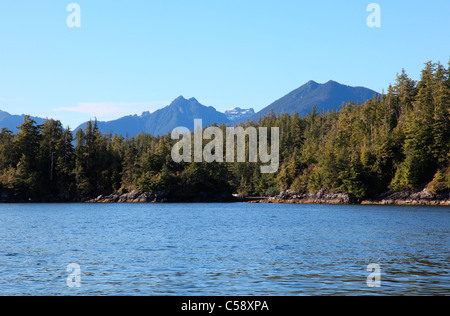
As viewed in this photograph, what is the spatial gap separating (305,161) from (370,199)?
128 feet

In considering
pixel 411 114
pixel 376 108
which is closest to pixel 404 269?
pixel 411 114

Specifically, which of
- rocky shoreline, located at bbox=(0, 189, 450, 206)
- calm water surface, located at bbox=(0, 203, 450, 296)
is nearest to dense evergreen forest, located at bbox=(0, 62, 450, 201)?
rocky shoreline, located at bbox=(0, 189, 450, 206)

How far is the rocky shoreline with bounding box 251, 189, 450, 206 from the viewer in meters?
113

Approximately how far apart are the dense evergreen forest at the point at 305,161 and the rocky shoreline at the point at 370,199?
2.05 m

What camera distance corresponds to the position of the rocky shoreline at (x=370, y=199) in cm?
11256

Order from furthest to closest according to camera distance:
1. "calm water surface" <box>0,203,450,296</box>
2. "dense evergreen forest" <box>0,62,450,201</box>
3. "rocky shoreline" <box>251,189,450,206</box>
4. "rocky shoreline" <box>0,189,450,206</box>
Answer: "dense evergreen forest" <box>0,62,450,201</box> → "rocky shoreline" <box>0,189,450,206</box> → "rocky shoreline" <box>251,189,450,206</box> → "calm water surface" <box>0,203,450,296</box>

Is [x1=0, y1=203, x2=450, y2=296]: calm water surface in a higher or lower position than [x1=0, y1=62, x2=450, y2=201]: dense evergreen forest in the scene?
lower

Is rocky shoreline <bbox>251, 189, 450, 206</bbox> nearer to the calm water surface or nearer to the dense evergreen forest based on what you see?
the dense evergreen forest

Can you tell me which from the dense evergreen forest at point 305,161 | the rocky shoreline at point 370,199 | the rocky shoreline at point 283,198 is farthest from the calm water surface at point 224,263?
the dense evergreen forest at point 305,161

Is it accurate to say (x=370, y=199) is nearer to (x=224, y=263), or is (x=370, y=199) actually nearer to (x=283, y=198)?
(x=283, y=198)

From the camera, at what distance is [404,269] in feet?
86.0

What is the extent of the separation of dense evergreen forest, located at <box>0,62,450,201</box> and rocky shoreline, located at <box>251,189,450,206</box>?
2.05 m

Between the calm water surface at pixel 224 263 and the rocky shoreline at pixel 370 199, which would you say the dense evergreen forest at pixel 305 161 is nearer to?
the rocky shoreline at pixel 370 199

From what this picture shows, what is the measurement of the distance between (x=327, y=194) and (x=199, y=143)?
72.3 meters
